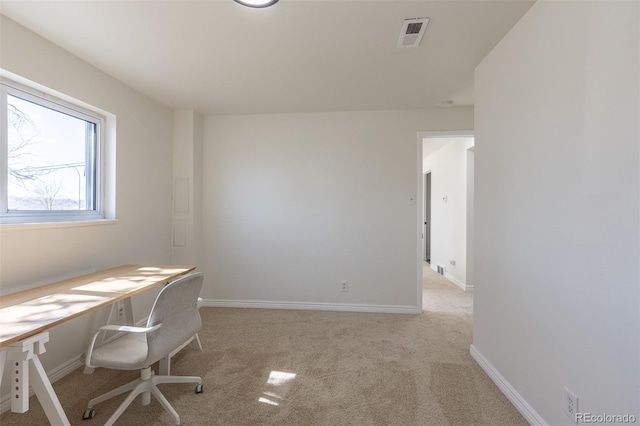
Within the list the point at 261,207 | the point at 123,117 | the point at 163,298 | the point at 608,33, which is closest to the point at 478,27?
the point at 608,33

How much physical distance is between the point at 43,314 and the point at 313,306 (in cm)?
264

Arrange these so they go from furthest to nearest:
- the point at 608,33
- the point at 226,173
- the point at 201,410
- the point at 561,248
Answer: the point at 226,173, the point at 201,410, the point at 561,248, the point at 608,33

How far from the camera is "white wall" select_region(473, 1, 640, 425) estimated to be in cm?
114

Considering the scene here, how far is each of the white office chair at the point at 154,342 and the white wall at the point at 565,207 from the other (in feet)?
6.64

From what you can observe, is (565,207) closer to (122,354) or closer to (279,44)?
(279,44)

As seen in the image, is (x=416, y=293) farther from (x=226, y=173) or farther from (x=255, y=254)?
(x=226, y=173)

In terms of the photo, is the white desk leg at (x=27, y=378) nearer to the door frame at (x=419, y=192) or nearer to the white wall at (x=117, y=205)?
the white wall at (x=117, y=205)

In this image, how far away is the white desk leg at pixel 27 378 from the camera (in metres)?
1.23

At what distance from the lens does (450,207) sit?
17.2 ft

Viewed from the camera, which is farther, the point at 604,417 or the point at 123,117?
the point at 123,117

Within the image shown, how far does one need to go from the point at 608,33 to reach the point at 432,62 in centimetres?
128

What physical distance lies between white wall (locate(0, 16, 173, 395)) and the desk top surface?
186 mm

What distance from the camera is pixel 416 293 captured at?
3.50 m

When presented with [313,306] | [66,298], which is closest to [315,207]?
[313,306]
